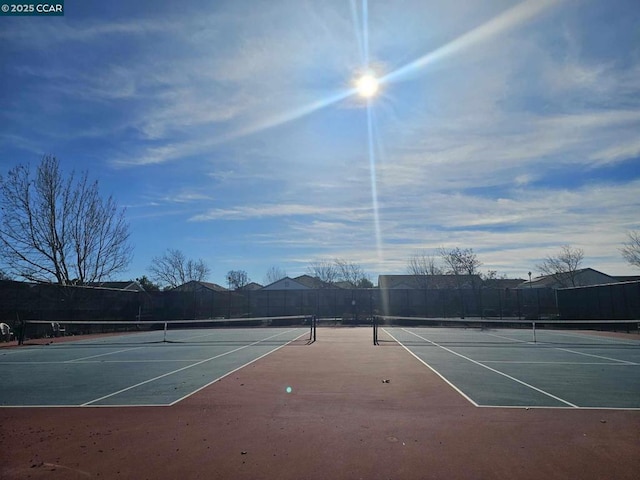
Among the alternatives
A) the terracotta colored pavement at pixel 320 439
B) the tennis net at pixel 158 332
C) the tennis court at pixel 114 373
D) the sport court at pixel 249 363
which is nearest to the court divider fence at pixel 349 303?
the tennis net at pixel 158 332

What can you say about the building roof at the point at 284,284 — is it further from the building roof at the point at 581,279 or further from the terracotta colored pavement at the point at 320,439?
the terracotta colored pavement at the point at 320,439

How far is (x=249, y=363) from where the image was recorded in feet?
48.6

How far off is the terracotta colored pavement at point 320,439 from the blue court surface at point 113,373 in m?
0.98

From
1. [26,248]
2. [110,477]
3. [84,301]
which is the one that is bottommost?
[110,477]

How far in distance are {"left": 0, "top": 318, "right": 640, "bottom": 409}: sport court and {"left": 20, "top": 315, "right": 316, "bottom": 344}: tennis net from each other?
4850 mm

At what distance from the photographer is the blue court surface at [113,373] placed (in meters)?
9.68

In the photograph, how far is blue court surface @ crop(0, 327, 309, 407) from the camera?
968 centimetres

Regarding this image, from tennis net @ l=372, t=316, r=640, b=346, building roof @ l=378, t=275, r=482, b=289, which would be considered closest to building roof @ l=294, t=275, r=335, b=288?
building roof @ l=378, t=275, r=482, b=289

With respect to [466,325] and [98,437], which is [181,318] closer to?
[466,325]

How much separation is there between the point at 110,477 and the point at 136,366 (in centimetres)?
980

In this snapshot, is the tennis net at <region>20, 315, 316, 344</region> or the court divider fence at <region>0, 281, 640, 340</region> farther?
the court divider fence at <region>0, 281, 640, 340</region>

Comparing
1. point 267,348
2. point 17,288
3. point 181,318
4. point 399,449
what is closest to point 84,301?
point 17,288

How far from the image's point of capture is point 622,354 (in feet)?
57.3

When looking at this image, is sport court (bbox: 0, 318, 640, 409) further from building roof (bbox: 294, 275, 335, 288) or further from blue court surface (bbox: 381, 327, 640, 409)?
building roof (bbox: 294, 275, 335, 288)
